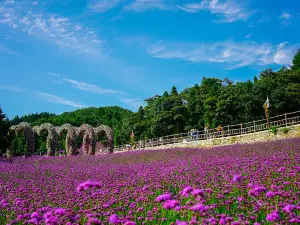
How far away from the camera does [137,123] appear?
179ft

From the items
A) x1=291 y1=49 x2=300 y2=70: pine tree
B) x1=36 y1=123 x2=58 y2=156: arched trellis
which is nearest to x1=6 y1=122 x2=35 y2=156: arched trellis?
x1=36 y1=123 x2=58 y2=156: arched trellis

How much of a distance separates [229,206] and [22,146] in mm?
70415

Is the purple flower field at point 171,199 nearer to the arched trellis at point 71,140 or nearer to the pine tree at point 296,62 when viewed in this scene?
the arched trellis at point 71,140

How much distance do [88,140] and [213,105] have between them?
21.4 meters

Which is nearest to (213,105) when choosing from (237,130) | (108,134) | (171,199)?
(237,130)

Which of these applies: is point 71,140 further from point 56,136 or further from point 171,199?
point 171,199

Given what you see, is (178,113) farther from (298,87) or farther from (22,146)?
(22,146)

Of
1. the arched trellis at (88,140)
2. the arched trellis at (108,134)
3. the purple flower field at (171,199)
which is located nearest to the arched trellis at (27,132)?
the arched trellis at (88,140)

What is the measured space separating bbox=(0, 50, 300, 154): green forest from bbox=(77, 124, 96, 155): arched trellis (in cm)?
636

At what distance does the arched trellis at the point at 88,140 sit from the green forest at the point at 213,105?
6.36 m

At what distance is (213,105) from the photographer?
43.4 meters

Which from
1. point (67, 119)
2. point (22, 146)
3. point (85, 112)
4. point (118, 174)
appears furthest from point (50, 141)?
point (85, 112)

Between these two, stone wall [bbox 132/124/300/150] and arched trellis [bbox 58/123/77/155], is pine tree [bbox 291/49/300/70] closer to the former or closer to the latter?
stone wall [bbox 132/124/300/150]

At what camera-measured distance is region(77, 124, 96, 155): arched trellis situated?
25.8 meters
